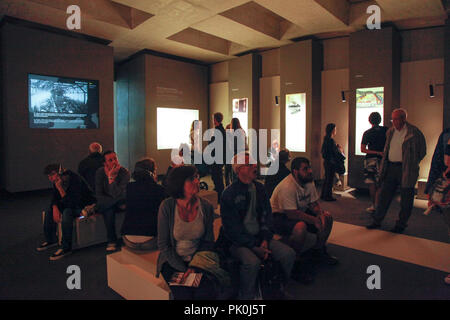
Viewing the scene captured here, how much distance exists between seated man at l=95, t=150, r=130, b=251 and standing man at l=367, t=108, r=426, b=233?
351 cm

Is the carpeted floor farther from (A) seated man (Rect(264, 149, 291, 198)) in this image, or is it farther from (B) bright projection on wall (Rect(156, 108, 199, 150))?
(B) bright projection on wall (Rect(156, 108, 199, 150))

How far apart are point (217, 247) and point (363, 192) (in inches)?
218

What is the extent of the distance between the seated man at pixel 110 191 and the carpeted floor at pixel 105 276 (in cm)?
33

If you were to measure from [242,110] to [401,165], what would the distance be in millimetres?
6000

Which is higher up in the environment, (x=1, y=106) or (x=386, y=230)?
(x=1, y=106)

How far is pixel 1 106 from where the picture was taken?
693 centimetres

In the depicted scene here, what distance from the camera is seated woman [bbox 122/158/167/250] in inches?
118

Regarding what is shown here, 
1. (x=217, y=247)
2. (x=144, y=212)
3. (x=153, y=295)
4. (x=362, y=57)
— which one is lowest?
(x=153, y=295)

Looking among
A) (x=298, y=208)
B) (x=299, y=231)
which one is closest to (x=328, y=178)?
(x=298, y=208)

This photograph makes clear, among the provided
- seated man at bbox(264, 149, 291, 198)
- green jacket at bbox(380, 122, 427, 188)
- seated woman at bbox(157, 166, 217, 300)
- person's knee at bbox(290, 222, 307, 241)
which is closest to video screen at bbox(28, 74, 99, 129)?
seated man at bbox(264, 149, 291, 198)

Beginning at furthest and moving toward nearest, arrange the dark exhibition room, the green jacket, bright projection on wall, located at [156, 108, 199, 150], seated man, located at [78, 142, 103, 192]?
bright projection on wall, located at [156, 108, 199, 150] < seated man, located at [78, 142, 103, 192] < the green jacket < the dark exhibition room

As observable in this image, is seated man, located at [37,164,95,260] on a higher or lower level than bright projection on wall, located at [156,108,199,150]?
lower
